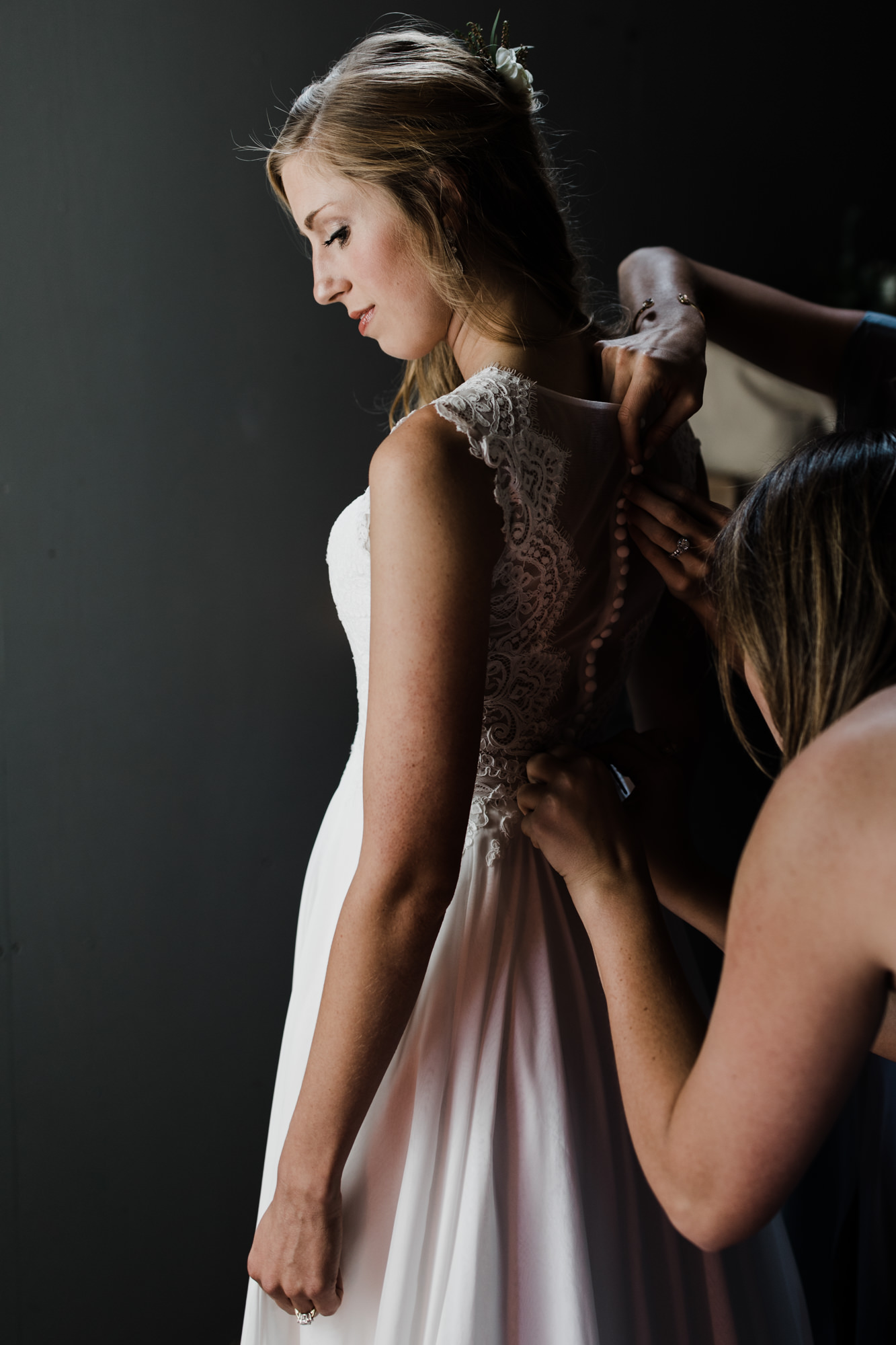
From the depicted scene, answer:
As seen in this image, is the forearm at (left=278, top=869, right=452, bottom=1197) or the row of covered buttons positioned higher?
the row of covered buttons

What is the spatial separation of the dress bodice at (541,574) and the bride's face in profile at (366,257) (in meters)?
0.15

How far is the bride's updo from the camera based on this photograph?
0.88m

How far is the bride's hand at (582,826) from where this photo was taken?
0.76m

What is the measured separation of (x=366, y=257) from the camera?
2.99ft

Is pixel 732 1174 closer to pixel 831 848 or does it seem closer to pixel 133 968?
pixel 831 848

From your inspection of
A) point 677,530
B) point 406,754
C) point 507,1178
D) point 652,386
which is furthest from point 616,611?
point 507,1178

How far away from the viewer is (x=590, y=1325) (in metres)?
0.75

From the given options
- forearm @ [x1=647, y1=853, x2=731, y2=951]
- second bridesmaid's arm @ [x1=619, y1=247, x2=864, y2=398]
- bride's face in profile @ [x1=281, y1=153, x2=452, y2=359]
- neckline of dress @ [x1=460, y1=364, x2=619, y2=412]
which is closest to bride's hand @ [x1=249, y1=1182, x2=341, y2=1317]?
forearm @ [x1=647, y1=853, x2=731, y2=951]

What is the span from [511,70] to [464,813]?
78 cm

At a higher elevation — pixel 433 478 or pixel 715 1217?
pixel 433 478

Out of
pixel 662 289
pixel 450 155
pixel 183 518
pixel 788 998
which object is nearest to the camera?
pixel 788 998

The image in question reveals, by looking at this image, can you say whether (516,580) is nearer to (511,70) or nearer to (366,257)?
(366,257)

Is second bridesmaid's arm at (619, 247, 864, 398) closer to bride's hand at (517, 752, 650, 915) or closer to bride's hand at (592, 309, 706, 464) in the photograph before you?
bride's hand at (592, 309, 706, 464)

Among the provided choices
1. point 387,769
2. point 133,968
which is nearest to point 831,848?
point 387,769
